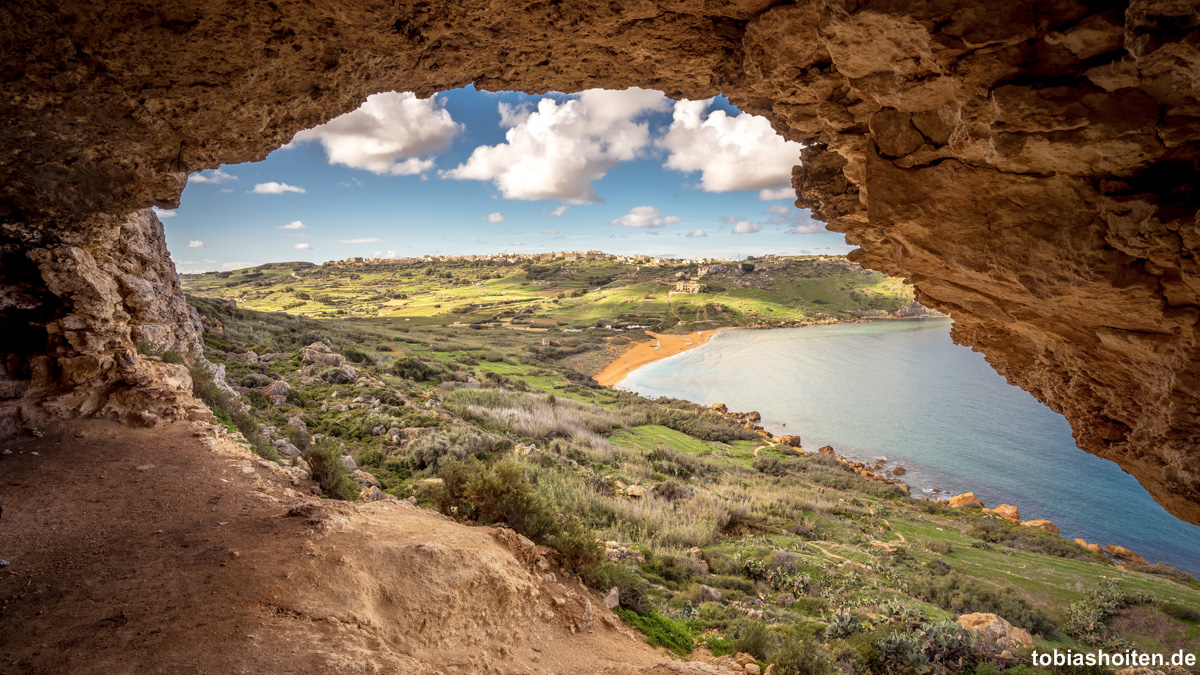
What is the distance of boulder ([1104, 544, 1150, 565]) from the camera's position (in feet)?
44.8

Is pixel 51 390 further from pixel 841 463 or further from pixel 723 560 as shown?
pixel 841 463

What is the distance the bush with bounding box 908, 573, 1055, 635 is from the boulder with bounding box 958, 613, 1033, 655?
0.76 meters

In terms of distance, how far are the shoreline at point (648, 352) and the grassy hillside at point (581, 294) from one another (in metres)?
5.60

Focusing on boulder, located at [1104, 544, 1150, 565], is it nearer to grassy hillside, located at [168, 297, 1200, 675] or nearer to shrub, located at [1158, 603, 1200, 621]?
grassy hillside, located at [168, 297, 1200, 675]

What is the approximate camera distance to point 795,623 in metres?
6.67

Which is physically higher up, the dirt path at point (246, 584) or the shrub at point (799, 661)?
the dirt path at point (246, 584)

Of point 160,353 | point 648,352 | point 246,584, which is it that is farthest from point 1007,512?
point 648,352

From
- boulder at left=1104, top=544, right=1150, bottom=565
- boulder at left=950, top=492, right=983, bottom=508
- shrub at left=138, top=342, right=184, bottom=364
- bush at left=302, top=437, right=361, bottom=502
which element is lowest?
boulder at left=1104, top=544, right=1150, bottom=565

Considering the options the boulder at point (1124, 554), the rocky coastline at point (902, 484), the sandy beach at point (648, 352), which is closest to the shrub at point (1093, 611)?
the rocky coastline at point (902, 484)

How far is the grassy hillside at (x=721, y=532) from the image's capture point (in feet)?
20.3

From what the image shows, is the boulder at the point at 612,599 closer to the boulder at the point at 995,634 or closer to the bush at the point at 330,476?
the bush at the point at 330,476

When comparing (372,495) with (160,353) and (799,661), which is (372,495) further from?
(799,661)

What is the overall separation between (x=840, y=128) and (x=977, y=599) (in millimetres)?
9365

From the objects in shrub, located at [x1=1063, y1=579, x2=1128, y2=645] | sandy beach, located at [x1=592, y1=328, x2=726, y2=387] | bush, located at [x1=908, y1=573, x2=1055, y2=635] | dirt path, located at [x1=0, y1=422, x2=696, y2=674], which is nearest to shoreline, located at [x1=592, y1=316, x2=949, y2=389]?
sandy beach, located at [x1=592, y1=328, x2=726, y2=387]
